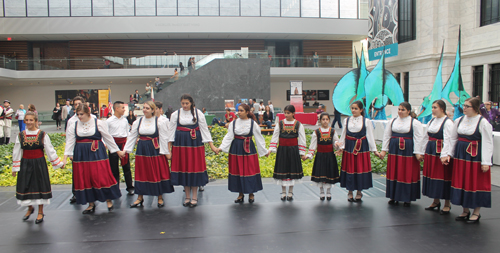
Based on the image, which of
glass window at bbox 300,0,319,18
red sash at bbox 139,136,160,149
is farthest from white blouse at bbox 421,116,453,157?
glass window at bbox 300,0,319,18

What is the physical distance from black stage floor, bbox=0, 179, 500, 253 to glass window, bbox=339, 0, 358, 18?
2663 centimetres

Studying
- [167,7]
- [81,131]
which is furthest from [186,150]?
[167,7]

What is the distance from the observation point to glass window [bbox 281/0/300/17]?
2947cm

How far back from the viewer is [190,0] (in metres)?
29.0

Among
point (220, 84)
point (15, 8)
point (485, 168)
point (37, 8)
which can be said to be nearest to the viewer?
point (485, 168)

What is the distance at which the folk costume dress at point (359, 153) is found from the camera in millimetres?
5723

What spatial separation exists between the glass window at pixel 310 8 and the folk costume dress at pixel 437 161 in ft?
85.4

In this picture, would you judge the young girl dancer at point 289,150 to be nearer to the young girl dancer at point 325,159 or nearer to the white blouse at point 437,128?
the young girl dancer at point 325,159

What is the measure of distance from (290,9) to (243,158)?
26.1m

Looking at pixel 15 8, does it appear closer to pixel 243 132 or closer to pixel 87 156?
pixel 87 156

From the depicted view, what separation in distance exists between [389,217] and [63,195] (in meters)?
5.52

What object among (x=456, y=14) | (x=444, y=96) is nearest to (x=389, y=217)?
(x=444, y=96)

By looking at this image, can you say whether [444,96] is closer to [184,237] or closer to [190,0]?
[184,237]

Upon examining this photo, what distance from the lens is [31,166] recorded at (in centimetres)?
500
